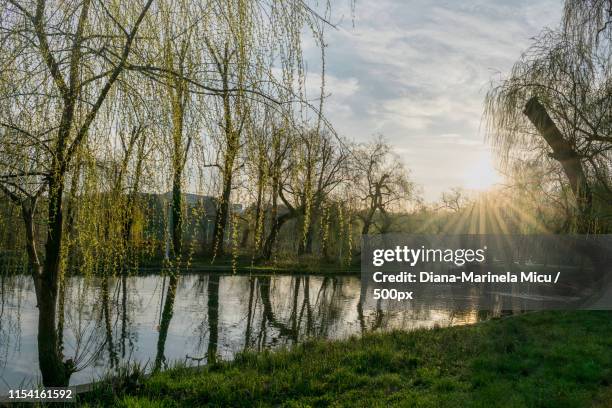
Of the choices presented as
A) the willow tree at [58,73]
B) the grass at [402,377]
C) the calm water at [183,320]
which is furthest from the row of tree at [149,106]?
the grass at [402,377]

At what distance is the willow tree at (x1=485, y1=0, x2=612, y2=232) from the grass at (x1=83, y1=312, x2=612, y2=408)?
2482 mm

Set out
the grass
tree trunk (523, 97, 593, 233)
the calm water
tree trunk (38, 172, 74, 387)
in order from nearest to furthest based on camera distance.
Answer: tree trunk (38, 172, 74, 387) < the grass < the calm water < tree trunk (523, 97, 593, 233)

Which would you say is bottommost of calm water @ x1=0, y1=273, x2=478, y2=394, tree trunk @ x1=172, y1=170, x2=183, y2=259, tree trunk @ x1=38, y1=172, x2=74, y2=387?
calm water @ x1=0, y1=273, x2=478, y2=394

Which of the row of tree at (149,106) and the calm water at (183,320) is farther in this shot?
the calm water at (183,320)

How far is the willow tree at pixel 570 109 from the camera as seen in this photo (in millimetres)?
7328

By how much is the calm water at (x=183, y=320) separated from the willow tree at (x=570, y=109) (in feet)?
13.9

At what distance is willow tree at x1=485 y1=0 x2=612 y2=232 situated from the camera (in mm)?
7328

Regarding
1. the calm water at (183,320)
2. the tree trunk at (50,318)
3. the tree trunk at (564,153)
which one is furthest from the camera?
the tree trunk at (564,153)

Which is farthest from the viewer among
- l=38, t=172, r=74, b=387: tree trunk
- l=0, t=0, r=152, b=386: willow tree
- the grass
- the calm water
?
the calm water

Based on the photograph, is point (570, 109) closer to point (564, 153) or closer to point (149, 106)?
point (564, 153)

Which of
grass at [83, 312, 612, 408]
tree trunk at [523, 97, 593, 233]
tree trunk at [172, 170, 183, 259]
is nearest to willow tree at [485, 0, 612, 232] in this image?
tree trunk at [523, 97, 593, 233]

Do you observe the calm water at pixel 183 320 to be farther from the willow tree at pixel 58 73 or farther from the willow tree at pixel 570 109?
the willow tree at pixel 570 109

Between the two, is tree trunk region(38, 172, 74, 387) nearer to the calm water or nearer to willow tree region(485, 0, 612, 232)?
the calm water

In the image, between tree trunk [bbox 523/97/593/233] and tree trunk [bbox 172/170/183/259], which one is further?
tree trunk [bbox 523/97/593/233]
